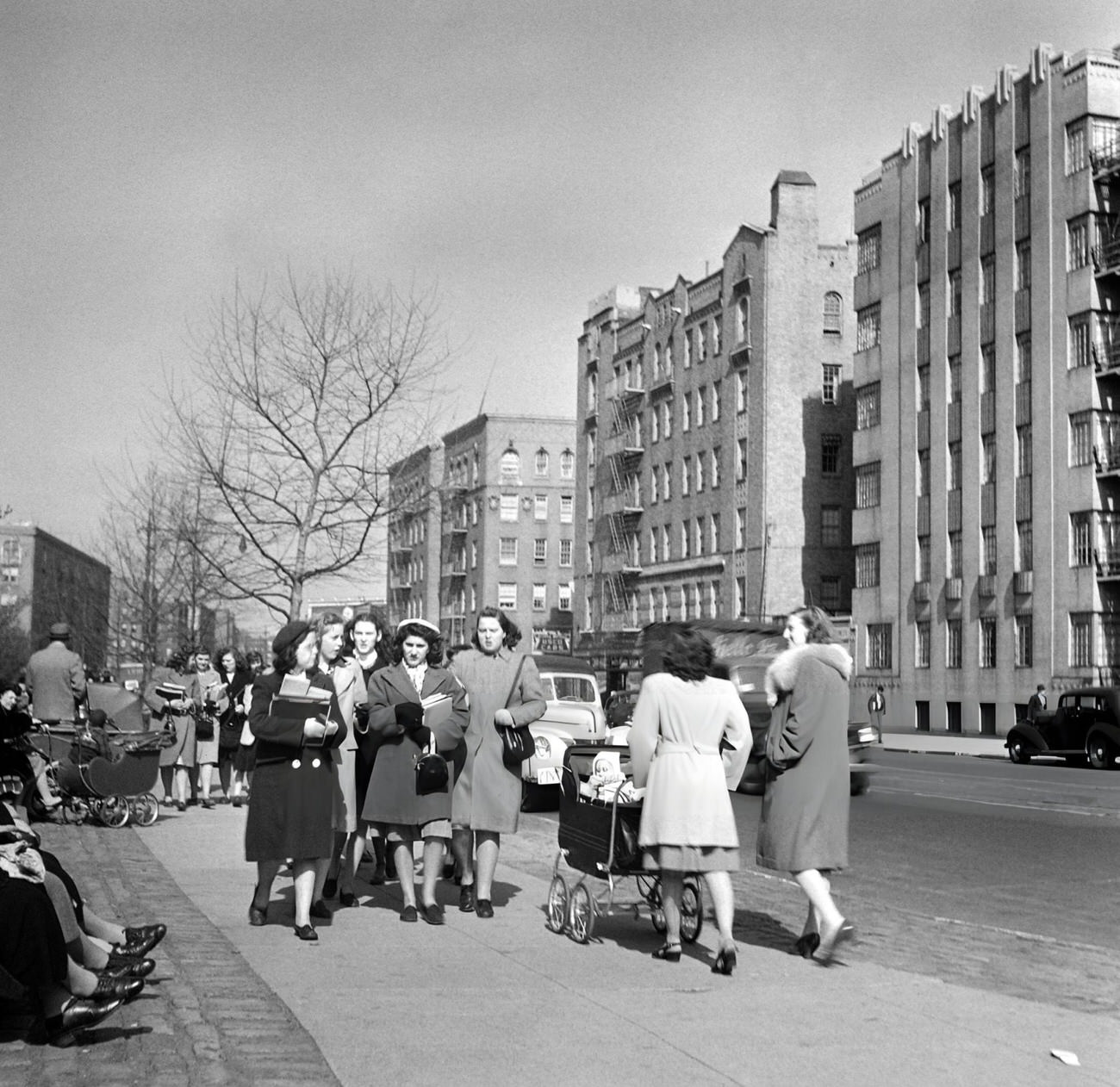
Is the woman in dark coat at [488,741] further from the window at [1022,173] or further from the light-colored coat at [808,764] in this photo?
the window at [1022,173]

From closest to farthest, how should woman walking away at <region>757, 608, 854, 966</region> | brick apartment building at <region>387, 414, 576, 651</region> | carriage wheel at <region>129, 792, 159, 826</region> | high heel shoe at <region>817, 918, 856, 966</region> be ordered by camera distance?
high heel shoe at <region>817, 918, 856, 966</region> < woman walking away at <region>757, 608, 854, 966</region> < carriage wheel at <region>129, 792, 159, 826</region> < brick apartment building at <region>387, 414, 576, 651</region>

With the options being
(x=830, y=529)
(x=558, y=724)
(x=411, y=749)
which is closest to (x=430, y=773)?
(x=411, y=749)

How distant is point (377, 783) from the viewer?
961cm

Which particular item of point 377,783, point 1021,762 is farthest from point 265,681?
point 1021,762

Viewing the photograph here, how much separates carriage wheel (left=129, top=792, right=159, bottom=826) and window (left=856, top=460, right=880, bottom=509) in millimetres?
49066

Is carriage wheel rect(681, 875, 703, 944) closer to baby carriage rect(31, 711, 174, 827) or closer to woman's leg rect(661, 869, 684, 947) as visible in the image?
woman's leg rect(661, 869, 684, 947)

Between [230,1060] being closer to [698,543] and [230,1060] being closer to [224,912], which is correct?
[224,912]

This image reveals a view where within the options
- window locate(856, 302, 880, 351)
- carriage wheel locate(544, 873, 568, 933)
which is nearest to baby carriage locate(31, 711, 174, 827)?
carriage wheel locate(544, 873, 568, 933)

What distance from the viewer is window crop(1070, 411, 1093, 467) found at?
49250mm

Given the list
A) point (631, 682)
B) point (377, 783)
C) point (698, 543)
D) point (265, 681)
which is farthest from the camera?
point (698, 543)

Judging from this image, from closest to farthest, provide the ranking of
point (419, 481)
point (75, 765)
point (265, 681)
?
point (265, 681), point (75, 765), point (419, 481)

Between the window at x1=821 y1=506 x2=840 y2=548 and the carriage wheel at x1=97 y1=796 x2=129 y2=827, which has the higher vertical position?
the window at x1=821 y1=506 x2=840 y2=548

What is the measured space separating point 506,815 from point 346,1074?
13.6 feet

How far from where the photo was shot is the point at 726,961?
771cm
